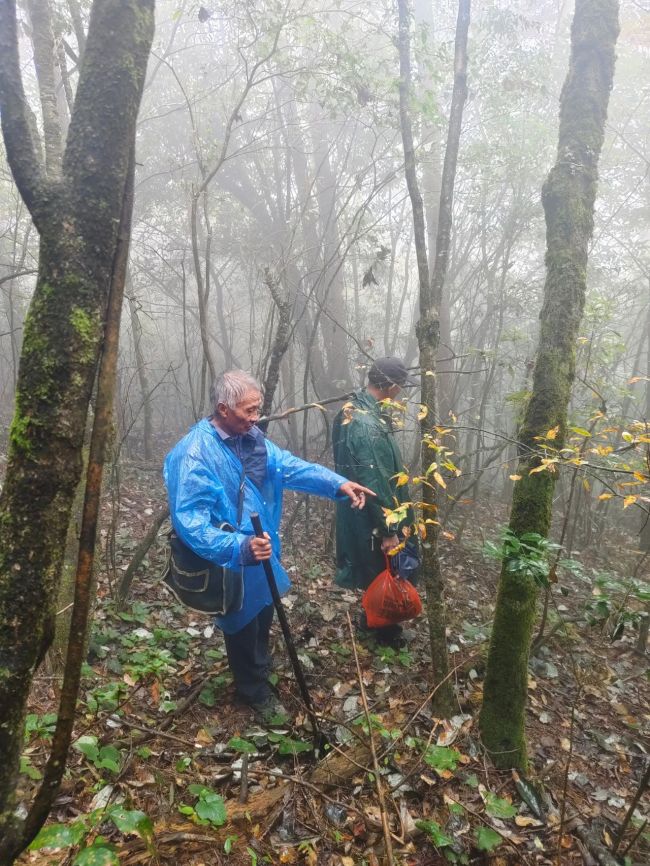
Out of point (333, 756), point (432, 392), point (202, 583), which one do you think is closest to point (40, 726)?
point (202, 583)

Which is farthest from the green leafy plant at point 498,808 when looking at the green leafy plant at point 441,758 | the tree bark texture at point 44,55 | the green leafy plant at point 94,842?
the tree bark texture at point 44,55

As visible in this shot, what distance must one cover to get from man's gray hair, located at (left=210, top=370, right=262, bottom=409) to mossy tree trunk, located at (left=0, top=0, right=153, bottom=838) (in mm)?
1777

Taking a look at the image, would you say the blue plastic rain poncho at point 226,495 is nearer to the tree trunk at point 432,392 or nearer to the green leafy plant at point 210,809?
the tree trunk at point 432,392

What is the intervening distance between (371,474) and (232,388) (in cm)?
141

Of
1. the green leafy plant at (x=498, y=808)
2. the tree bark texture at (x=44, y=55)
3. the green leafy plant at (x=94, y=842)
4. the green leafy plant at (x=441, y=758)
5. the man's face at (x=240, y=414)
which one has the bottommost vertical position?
the green leafy plant at (x=498, y=808)

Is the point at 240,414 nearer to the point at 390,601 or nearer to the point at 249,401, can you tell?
the point at 249,401

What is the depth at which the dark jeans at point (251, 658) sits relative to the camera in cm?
321

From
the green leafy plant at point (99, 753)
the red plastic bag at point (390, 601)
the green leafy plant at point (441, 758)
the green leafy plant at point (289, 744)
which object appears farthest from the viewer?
the red plastic bag at point (390, 601)

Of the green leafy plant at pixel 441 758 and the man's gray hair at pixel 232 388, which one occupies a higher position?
the man's gray hair at pixel 232 388

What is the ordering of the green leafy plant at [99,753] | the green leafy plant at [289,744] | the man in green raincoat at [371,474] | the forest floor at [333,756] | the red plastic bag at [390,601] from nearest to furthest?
the green leafy plant at [99,753], the forest floor at [333,756], the green leafy plant at [289,744], the red plastic bag at [390,601], the man in green raincoat at [371,474]

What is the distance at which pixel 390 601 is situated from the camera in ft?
12.1

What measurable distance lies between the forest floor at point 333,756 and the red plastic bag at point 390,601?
41 centimetres

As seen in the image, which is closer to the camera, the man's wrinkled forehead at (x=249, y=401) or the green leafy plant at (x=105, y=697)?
the green leafy plant at (x=105, y=697)

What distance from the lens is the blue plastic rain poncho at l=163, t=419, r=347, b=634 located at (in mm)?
2588
